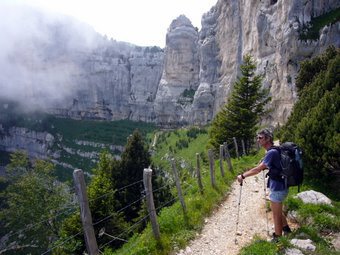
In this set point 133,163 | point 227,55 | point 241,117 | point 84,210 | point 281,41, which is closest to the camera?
point 84,210

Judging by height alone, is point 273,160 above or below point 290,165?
above

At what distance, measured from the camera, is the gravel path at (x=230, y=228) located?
9.59 meters

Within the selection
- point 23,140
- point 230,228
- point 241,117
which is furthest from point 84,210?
point 23,140

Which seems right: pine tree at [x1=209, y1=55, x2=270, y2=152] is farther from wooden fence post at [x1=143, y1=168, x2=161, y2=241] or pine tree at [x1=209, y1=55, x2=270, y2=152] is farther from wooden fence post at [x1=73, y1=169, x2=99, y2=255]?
wooden fence post at [x1=73, y1=169, x2=99, y2=255]

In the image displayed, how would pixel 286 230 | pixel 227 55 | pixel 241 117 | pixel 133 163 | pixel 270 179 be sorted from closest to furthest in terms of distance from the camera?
pixel 270 179 → pixel 286 230 → pixel 133 163 → pixel 241 117 → pixel 227 55

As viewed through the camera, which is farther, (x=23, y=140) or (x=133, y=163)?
(x=23, y=140)

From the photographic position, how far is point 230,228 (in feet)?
36.1

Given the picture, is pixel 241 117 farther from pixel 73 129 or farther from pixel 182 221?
pixel 73 129

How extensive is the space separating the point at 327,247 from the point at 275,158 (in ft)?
7.66

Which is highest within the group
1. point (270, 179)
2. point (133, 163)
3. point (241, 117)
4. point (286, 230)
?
point (270, 179)

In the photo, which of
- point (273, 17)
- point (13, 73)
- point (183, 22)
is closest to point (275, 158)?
point (273, 17)

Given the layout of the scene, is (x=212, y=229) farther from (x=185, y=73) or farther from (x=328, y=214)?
(x=185, y=73)

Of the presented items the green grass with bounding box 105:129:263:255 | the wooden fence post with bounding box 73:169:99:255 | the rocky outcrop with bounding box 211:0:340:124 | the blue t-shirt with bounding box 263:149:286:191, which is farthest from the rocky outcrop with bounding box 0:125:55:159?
the blue t-shirt with bounding box 263:149:286:191

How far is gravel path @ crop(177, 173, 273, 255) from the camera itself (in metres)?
9.59
